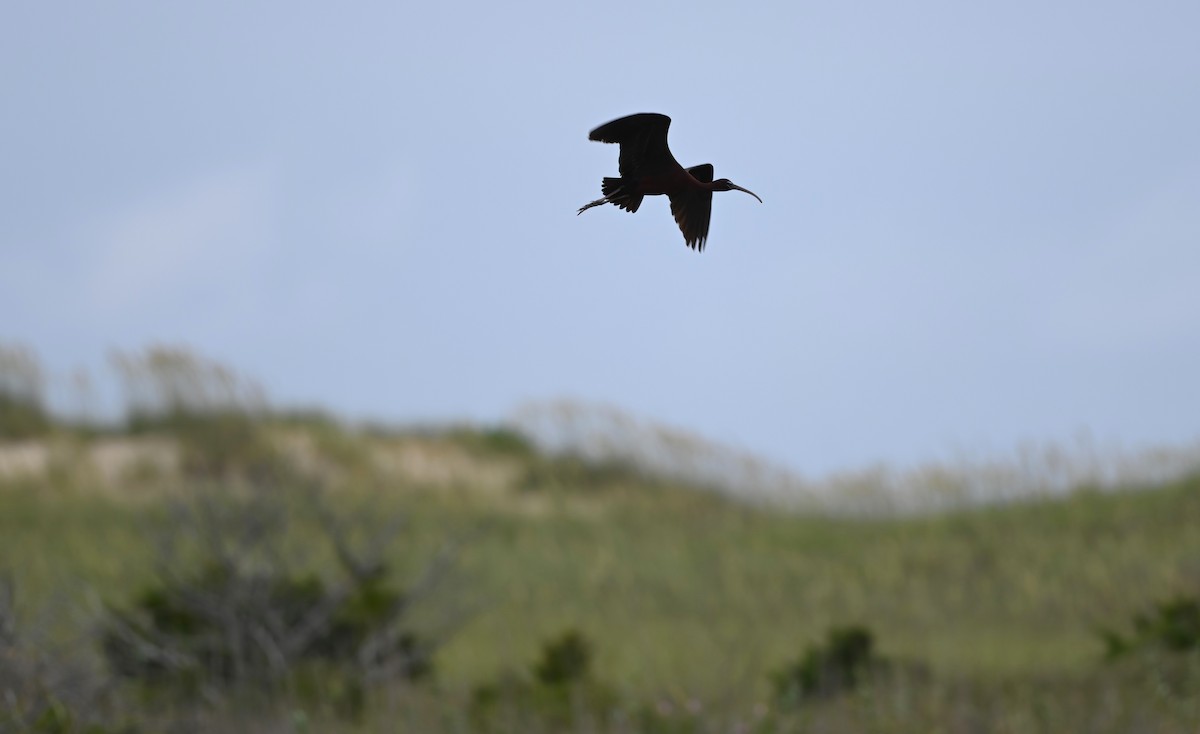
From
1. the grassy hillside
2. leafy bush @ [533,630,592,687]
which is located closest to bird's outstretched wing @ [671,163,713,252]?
the grassy hillside

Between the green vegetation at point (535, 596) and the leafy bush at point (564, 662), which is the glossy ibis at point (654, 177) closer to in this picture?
the green vegetation at point (535, 596)

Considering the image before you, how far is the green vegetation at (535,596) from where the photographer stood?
6.88m

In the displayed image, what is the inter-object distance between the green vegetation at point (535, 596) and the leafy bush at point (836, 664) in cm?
2

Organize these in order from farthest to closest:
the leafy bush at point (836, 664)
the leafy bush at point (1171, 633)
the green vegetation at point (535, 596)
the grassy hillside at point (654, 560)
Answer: the grassy hillside at point (654, 560)
the leafy bush at point (1171, 633)
the leafy bush at point (836, 664)
the green vegetation at point (535, 596)

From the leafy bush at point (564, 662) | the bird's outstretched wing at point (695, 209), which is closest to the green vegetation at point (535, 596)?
the leafy bush at point (564, 662)

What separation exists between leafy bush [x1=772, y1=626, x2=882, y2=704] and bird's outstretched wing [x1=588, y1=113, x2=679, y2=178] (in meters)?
7.40

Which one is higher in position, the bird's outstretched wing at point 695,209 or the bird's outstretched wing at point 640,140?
the bird's outstretched wing at point 640,140

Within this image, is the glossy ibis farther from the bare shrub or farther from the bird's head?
the bare shrub

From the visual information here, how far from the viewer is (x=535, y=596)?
14.1 m

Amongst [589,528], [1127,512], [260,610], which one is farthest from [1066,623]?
[260,610]

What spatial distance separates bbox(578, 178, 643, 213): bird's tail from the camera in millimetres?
922

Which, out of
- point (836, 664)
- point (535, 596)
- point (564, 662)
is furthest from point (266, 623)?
point (535, 596)

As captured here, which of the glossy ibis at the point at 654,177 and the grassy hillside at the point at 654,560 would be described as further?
the grassy hillside at the point at 654,560

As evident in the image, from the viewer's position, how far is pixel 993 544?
1681 cm
